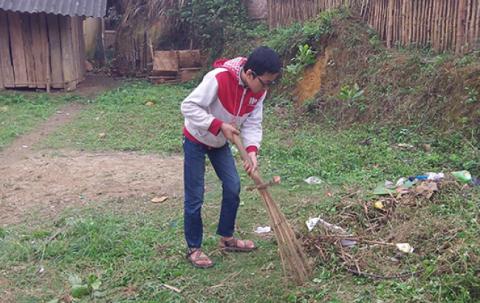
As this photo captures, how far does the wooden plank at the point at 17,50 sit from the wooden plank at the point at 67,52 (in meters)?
0.77

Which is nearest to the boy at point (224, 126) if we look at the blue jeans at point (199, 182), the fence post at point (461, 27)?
the blue jeans at point (199, 182)

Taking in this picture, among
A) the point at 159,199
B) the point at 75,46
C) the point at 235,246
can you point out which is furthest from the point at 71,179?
the point at 75,46

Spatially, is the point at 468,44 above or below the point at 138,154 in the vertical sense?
above

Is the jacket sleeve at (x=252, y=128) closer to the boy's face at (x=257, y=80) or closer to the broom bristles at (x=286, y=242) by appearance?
the boy's face at (x=257, y=80)

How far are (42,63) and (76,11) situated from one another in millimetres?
1389

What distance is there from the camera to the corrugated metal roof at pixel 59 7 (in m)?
10.5

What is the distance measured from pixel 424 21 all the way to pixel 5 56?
26.3ft

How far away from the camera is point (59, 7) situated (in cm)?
1083

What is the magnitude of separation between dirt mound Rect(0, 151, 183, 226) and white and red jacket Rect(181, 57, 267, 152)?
1.91m

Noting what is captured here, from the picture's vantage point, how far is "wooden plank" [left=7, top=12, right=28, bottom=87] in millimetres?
11195

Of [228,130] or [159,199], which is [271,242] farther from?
[159,199]

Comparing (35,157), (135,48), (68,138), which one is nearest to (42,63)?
(135,48)

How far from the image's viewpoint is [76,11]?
1089cm

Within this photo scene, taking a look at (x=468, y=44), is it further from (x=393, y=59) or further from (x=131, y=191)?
(x=131, y=191)
